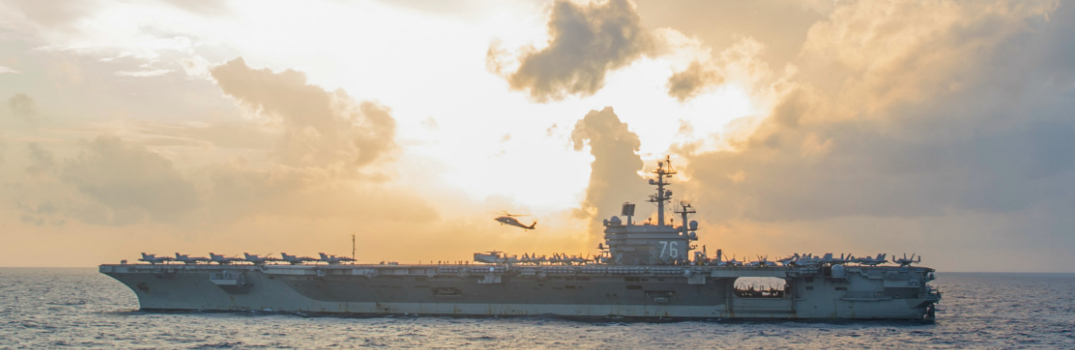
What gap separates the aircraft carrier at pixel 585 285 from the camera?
32438mm

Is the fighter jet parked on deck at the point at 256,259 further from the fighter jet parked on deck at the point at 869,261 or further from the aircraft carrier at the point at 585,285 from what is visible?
the fighter jet parked on deck at the point at 869,261

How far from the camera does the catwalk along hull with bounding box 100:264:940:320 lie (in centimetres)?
3234

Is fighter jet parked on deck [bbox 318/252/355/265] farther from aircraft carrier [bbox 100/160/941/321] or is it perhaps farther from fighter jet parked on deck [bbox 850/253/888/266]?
fighter jet parked on deck [bbox 850/253/888/266]

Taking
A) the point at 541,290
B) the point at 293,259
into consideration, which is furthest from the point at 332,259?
the point at 541,290

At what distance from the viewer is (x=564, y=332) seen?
30.1 meters

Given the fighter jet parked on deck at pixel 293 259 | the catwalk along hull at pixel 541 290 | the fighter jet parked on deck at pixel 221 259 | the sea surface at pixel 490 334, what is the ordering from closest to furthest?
1. the sea surface at pixel 490 334
2. the catwalk along hull at pixel 541 290
3. the fighter jet parked on deck at pixel 221 259
4. the fighter jet parked on deck at pixel 293 259

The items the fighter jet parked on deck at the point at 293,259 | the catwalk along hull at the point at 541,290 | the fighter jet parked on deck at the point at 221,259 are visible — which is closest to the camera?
the catwalk along hull at the point at 541,290

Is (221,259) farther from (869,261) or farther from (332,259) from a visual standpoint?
(869,261)

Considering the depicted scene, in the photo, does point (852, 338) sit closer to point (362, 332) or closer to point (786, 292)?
point (786, 292)

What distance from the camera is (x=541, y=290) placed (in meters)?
34.4

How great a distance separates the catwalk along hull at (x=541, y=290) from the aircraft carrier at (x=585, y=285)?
0.05 metres

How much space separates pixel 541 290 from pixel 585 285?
2000 mm

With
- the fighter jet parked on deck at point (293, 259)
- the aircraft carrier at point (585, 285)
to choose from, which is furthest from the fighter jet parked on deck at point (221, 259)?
the fighter jet parked on deck at point (293, 259)

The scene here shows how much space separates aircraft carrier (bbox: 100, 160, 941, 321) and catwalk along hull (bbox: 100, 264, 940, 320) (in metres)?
0.05
